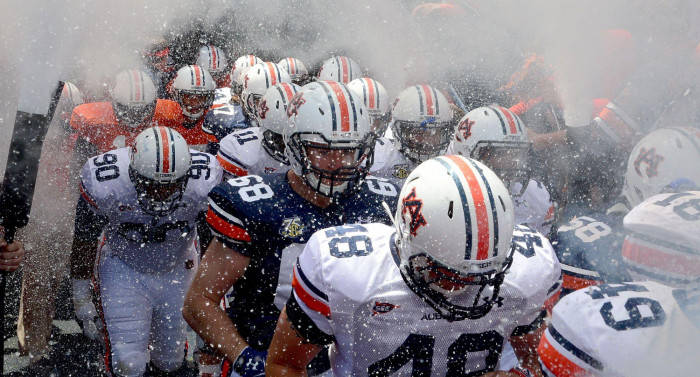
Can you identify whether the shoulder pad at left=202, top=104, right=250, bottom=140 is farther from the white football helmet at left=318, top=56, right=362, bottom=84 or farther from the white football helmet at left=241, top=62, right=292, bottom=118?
the white football helmet at left=318, top=56, right=362, bottom=84

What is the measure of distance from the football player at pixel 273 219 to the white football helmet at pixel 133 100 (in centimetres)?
302

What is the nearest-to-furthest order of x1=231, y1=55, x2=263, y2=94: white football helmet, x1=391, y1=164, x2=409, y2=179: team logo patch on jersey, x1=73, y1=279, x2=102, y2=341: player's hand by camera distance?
x1=391, y1=164, x2=409, y2=179: team logo patch on jersey < x1=73, y1=279, x2=102, y2=341: player's hand < x1=231, y1=55, x2=263, y2=94: white football helmet

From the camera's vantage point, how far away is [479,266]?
5.20 ft

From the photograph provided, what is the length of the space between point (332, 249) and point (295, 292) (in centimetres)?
16

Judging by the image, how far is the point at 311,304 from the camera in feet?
5.64

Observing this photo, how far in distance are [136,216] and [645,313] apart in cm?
251

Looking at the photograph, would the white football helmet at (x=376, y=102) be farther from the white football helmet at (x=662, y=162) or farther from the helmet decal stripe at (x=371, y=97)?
the white football helmet at (x=662, y=162)

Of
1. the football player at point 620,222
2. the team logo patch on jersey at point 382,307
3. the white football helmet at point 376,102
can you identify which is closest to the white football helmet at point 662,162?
the football player at point 620,222

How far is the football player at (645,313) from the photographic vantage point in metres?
1.44

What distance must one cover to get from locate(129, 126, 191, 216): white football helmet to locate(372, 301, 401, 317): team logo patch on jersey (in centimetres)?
182

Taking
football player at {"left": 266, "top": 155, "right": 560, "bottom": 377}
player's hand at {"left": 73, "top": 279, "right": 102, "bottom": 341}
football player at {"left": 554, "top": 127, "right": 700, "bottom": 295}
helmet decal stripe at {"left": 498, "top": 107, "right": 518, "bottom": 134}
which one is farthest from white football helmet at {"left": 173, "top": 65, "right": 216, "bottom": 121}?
football player at {"left": 266, "top": 155, "right": 560, "bottom": 377}

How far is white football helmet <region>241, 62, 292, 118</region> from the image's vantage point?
192 inches

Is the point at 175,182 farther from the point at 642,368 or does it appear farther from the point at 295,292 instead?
the point at 642,368

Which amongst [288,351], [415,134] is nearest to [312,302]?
[288,351]
